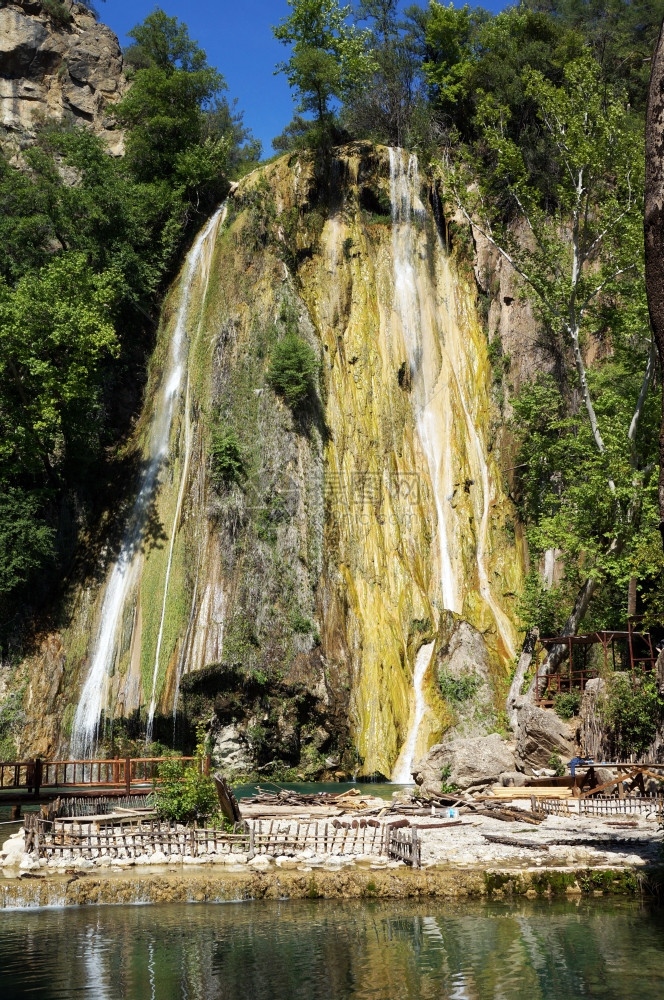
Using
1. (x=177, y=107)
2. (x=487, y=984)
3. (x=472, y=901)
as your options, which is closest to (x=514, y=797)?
(x=472, y=901)

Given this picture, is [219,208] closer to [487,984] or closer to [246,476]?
[246,476]

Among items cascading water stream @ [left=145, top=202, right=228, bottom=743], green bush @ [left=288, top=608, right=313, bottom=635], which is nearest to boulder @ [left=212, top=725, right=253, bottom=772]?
cascading water stream @ [left=145, top=202, right=228, bottom=743]

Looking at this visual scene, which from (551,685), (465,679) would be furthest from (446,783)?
(465,679)

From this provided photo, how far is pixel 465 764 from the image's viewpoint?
2222 centimetres

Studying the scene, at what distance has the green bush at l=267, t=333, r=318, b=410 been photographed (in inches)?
1313

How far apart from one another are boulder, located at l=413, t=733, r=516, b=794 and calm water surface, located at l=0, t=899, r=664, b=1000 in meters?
8.39

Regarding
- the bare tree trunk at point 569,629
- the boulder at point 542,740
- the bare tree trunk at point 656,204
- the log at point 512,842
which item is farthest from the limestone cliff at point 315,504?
the bare tree trunk at point 656,204

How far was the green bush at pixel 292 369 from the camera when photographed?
33.3 meters

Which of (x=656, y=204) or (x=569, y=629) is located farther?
(x=569, y=629)

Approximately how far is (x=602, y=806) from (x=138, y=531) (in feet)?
64.4

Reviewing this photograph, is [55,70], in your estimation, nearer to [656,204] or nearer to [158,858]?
[158,858]

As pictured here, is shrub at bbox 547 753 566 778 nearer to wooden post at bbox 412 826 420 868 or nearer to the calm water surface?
wooden post at bbox 412 826 420 868

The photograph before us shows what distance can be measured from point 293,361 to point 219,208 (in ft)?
36.1

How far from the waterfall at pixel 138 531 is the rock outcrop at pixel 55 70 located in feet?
49.9
